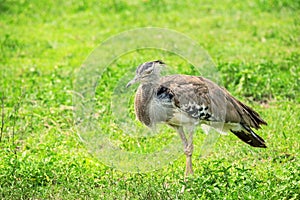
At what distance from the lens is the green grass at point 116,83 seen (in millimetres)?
6055

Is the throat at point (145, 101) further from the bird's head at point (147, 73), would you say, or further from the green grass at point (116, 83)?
the green grass at point (116, 83)

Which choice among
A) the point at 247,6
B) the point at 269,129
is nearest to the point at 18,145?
the point at 269,129

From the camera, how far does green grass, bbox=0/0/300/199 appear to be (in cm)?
605

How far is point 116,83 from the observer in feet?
30.1

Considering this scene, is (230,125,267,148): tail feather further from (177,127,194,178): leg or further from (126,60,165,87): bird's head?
(126,60,165,87): bird's head

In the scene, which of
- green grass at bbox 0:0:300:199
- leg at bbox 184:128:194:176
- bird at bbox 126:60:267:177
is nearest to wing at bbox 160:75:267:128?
bird at bbox 126:60:267:177

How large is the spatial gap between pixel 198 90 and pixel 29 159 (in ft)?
6.03

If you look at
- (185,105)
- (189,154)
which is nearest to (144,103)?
(185,105)

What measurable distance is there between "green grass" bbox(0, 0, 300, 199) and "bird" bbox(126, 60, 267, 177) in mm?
384

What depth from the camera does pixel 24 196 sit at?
5855 mm

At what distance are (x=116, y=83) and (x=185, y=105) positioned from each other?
2921 mm

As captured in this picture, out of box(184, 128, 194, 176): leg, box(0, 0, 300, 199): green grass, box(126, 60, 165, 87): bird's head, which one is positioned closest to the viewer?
box(0, 0, 300, 199): green grass

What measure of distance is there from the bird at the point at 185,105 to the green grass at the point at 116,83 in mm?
384

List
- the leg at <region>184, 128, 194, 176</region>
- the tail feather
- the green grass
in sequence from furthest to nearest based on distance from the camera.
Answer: the tail feather
the leg at <region>184, 128, 194, 176</region>
the green grass
